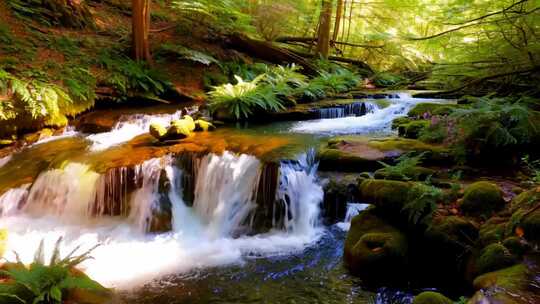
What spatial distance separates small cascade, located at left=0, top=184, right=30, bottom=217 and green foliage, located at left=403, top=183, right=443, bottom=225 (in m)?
5.81

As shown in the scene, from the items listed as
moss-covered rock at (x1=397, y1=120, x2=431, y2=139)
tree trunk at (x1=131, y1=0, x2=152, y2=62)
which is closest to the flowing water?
moss-covered rock at (x1=397, y1=120, x2=431, y2=139)

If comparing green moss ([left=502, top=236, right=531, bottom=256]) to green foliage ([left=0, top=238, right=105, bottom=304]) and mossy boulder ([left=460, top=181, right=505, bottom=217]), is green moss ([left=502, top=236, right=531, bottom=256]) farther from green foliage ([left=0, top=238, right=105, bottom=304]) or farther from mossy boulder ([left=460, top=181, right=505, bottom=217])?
green foliage ([left=0, top=238, right=105, bottom=304])

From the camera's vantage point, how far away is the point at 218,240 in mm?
5746

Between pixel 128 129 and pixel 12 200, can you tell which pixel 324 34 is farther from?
pixel 12 200

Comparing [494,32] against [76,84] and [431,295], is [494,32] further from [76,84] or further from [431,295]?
[76,84]

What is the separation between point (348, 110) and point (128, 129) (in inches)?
205

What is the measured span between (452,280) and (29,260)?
4.89 meters

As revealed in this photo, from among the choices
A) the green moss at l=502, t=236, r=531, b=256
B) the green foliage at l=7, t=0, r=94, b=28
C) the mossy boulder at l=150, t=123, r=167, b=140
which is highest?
the green foliage at l=7, t=0, r=94, b=28

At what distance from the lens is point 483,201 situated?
4207 mm

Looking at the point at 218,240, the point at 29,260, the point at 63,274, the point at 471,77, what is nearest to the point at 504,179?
the point at 471,77

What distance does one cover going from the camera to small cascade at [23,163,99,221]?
21.3 ft

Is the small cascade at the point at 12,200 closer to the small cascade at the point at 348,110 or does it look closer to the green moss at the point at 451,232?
the green moss at the point at 451,232

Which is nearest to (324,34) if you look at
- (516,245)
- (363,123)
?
Answer: (363,123)

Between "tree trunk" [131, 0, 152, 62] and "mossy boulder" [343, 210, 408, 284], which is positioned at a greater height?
"tree trunk" [131, 0, 152, 62]
